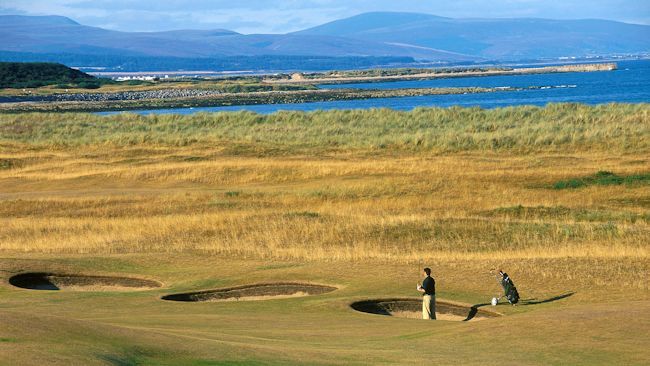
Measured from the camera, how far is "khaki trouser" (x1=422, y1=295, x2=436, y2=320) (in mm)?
21625

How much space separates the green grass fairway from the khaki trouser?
31.4 inches

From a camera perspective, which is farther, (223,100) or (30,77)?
(30,77)

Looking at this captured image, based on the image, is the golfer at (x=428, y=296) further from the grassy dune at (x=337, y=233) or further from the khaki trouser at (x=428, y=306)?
the grassy dune at (x=337, y=233)

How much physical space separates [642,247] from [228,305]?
1344 cm

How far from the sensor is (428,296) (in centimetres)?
2156

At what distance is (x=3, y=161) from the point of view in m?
59.1

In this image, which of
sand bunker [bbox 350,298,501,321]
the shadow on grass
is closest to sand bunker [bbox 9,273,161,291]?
sand bunker [bbox 350,298,501,321]

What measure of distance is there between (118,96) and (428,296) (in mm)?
142758

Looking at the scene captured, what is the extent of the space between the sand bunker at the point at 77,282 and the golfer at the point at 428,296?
27.6ft

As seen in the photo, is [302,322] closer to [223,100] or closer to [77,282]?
[77,282]

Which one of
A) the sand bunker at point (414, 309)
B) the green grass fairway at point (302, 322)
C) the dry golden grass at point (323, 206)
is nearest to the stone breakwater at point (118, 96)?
the dry golden grass at point (323, 206)

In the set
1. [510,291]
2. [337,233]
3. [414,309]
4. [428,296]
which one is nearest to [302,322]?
[428,296]

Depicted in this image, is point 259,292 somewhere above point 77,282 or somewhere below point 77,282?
above

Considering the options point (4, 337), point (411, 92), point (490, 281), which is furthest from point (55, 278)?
point (411, 92)
